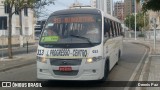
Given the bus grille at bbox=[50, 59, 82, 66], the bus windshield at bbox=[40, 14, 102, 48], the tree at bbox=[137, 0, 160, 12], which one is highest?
the tree at bbox=[137, 0, 160, 12]

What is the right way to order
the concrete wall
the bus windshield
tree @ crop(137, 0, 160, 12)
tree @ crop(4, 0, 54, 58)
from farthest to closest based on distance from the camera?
the concrete wall
tree @ crop(4, 0, 54, 58)
tree @ crop(137, 0, 160, 12)
the bus windshield

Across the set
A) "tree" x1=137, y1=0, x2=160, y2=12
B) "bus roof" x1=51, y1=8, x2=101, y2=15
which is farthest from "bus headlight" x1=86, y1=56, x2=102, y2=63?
"tree" x1=137, y1=0, x2=160, y2=12

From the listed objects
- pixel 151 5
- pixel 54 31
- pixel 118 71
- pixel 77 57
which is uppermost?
pixel 151 5

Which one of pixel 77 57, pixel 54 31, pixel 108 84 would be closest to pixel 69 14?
pixel 54 31

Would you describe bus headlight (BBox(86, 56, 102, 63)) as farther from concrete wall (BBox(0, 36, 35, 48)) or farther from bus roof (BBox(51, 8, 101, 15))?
concrete wall (BBox(0, 36, 35, 48))

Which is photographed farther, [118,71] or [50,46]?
[118,71]

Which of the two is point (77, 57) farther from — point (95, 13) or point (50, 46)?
point (95, 13)

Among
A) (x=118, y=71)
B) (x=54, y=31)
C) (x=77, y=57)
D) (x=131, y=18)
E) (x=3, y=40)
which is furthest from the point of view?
(x=131, y=18)

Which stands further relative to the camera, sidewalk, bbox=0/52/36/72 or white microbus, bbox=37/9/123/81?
sidewalk, bbox=0/52/36/72

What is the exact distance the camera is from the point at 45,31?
12352 millimetres

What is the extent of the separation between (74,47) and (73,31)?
75cm

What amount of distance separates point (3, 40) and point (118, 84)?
4070cm

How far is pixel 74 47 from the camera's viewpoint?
11.6 m

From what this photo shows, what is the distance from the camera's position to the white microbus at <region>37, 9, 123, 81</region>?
450 inches
